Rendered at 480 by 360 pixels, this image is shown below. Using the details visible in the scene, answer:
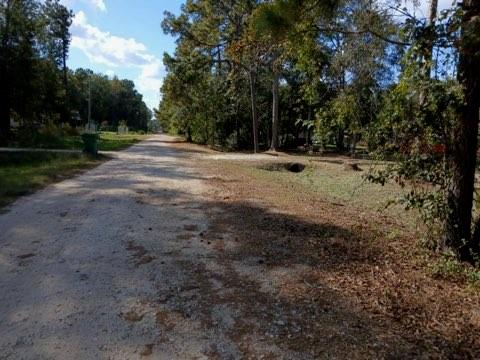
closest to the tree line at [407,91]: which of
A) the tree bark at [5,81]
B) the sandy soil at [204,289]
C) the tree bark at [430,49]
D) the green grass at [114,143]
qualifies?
the tree bark at [430,49]

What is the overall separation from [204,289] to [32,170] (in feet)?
31.5

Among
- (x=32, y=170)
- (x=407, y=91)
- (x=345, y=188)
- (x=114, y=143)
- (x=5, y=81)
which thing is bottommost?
(x=345, y=188)

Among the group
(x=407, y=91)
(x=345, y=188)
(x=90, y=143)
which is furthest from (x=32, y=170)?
(x=407, y=91)

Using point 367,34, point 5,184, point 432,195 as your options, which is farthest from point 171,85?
point 432,195

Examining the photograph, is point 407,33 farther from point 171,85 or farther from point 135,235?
point 171,85

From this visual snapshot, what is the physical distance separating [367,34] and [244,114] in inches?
994

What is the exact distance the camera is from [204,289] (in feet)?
12.4

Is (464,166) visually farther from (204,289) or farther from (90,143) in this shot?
(90,143)

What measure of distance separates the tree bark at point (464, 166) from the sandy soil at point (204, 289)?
70 centimetres

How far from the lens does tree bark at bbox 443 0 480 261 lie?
4.54 meters

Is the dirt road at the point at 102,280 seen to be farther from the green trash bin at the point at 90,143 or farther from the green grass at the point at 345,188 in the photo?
the green trash bin at the point at 90,143

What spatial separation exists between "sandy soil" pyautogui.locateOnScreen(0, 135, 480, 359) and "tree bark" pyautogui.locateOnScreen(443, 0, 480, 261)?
2.31 feet

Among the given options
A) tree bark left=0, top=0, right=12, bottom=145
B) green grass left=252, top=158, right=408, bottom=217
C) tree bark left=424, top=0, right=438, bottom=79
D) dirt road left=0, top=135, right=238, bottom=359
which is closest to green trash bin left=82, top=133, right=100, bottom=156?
green grass left=252, top=158, right=408, bottom=217

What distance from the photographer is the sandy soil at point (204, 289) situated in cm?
290
